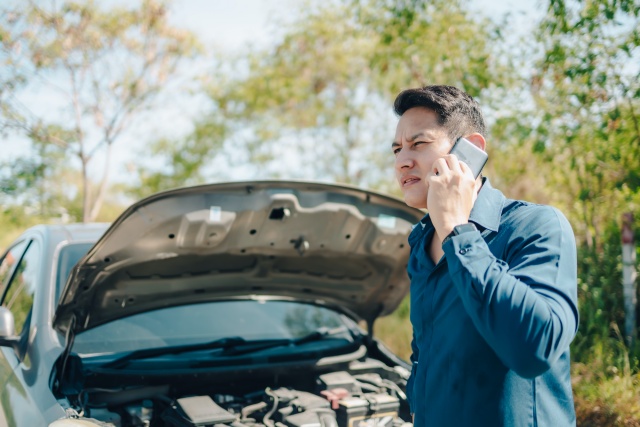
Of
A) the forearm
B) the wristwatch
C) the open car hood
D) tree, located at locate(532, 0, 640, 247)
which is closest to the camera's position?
the forearm

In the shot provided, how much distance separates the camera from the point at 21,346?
111 inches

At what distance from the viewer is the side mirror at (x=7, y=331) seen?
2.71 m

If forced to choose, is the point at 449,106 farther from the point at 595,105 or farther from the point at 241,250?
the point at 595,105

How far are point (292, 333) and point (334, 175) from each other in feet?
35.5

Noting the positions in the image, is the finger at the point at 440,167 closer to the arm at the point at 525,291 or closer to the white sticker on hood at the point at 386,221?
the arm at the point at 525,291

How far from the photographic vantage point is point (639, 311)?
4805mm

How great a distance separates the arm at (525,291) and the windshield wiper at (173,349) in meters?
2.00

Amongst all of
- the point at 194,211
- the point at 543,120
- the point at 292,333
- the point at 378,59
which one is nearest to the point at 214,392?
the point at 292,333

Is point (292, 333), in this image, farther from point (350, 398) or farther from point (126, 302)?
point (126, 302)

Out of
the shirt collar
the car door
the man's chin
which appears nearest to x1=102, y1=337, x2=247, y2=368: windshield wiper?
the car door

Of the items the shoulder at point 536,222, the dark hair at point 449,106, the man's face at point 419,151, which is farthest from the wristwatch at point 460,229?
the dark hair at point 449,106

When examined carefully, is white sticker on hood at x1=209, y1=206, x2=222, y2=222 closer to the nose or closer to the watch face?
the nose

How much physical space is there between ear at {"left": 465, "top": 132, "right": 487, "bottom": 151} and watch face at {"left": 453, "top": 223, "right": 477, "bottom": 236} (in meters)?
0.40

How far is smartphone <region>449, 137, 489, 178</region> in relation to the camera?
1.70 metres
